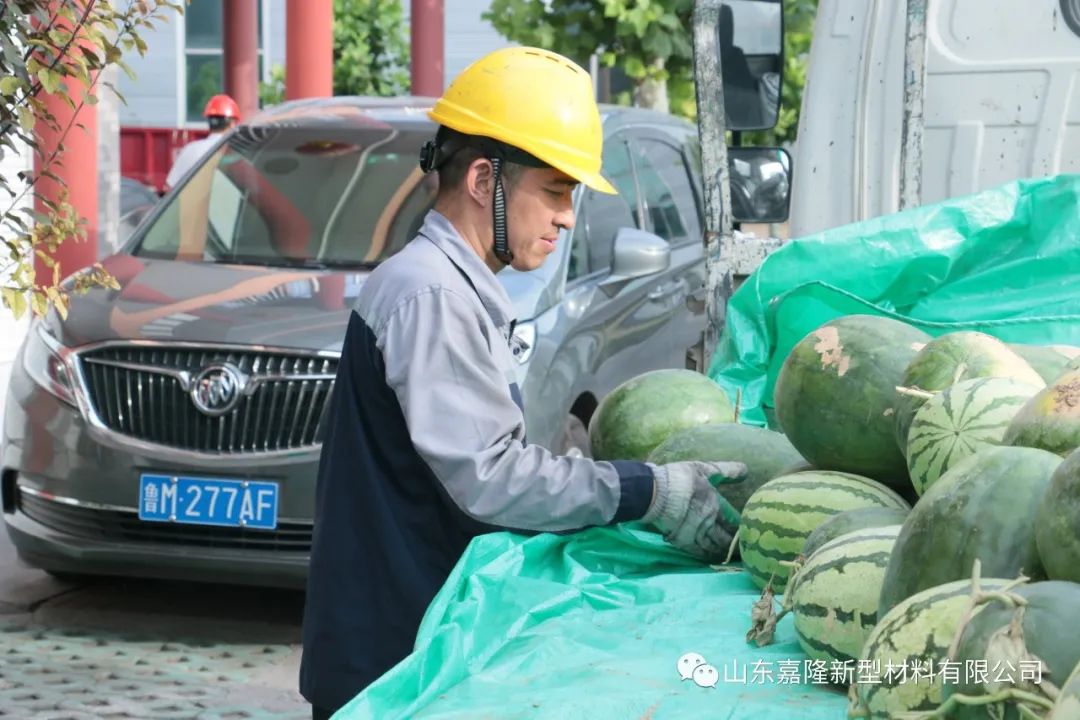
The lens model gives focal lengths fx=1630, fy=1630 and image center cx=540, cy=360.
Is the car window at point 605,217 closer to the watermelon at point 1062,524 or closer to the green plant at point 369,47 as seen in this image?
the watermelon at point 1062,524

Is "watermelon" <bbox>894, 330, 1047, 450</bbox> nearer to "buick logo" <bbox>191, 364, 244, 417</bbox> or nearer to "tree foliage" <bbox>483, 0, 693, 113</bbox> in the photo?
"buick logo" <bbox>191, 364, 244, 417</bbox>

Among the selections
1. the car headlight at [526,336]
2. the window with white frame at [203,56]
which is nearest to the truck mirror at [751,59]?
the car headlight at [526,336]

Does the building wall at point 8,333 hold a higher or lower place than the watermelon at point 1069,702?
lower

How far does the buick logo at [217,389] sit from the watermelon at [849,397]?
11.0ft

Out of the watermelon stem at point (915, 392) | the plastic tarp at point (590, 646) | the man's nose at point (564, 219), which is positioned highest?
the man's nose at point (564, 219)

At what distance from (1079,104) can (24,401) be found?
399 centimetres

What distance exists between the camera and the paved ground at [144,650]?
17.9 ft

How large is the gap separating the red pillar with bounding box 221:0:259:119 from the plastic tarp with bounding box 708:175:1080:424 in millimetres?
16659

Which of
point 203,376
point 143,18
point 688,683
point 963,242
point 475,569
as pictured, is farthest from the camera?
point 203,376

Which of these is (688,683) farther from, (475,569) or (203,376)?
(203,376)

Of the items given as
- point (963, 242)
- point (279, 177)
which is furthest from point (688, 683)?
point (279, 177)

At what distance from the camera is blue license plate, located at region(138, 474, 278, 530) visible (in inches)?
230

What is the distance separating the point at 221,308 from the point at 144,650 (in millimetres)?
1319

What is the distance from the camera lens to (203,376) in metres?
6.02
